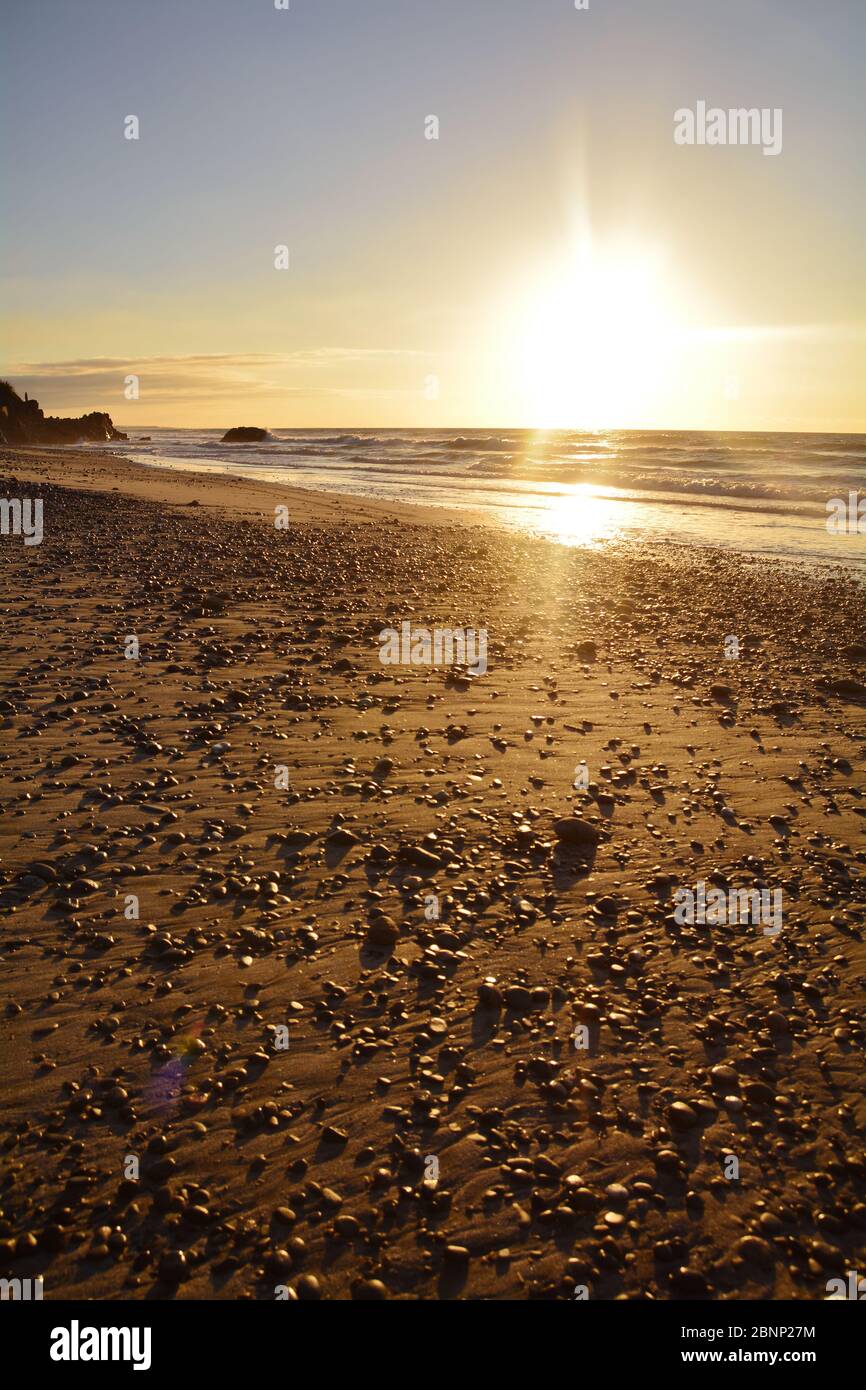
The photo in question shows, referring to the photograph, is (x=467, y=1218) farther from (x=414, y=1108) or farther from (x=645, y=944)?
(x=645, y=944)

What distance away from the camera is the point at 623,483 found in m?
46.5

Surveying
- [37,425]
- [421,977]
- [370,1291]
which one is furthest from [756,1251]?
[37,425]

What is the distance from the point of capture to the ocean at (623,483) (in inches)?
1156

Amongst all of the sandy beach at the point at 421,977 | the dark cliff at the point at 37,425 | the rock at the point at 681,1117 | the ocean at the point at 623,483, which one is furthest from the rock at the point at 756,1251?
the dark cliff at the point at 37,425

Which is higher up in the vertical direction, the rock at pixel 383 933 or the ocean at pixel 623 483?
the ocean at pixel 623 483

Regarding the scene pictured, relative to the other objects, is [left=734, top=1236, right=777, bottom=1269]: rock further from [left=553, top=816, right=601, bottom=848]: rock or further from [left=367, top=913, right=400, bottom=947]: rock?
[left=553, top=816, right=601, bottom=848]: rock

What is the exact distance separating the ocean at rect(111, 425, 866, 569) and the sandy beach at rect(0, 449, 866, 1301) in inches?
679

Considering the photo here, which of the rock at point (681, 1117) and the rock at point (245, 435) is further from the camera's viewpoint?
the rock at point (245, 435)

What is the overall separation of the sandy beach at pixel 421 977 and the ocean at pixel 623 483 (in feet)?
56.6

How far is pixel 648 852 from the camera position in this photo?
7555mm

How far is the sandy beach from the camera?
4.06 m

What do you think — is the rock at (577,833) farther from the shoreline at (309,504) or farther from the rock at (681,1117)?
the shoreline at (309,504)

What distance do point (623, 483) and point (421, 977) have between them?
145 feet

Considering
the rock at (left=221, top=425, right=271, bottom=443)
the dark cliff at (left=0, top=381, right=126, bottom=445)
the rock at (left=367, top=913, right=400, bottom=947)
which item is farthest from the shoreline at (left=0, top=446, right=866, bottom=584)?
the rock at (left=221, top=425, right=271, bottom=443)
